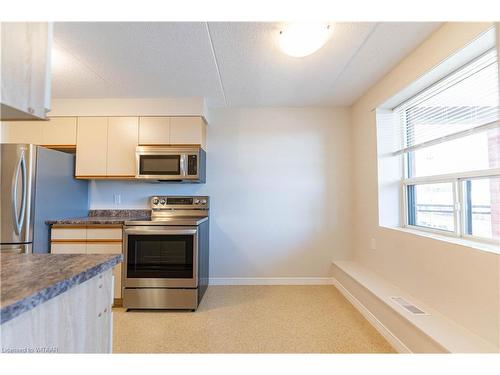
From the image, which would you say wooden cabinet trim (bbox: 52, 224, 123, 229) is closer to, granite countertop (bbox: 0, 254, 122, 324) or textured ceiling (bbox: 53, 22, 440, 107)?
textured ceiling (bbox: 53, 22, 440, 107)

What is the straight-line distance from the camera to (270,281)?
3264mm

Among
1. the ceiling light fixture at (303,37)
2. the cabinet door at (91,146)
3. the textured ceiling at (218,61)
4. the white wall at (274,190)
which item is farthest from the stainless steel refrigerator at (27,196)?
the ceiling light fixture at (303,37)

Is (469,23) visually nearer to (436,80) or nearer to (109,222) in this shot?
(436,80)

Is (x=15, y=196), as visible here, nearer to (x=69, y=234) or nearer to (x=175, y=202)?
(x=69, y=234)

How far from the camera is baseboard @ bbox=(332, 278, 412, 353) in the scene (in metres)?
1.78

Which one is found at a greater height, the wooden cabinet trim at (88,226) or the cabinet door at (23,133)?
the cabinet door at (23,133)

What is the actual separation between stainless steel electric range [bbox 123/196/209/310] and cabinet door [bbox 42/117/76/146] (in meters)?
1.34

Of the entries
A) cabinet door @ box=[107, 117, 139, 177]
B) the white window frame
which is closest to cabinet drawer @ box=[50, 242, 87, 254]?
cabinet door @ box=[107, 117, 139, 177]

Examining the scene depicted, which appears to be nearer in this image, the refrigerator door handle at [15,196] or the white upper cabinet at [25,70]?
the white upper cabinet at [25,70]

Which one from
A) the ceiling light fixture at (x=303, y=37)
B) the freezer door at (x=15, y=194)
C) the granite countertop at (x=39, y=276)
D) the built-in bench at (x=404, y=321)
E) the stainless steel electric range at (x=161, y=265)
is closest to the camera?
the granite countertop at (x=39, y=276)

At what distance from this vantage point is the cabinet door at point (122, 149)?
298cm

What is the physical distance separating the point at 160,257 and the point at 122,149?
137 centimetres

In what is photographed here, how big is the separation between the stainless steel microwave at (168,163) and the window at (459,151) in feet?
7.29

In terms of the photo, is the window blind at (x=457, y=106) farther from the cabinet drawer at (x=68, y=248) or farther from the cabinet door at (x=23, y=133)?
the cabinet door at (x=23, y=133)
